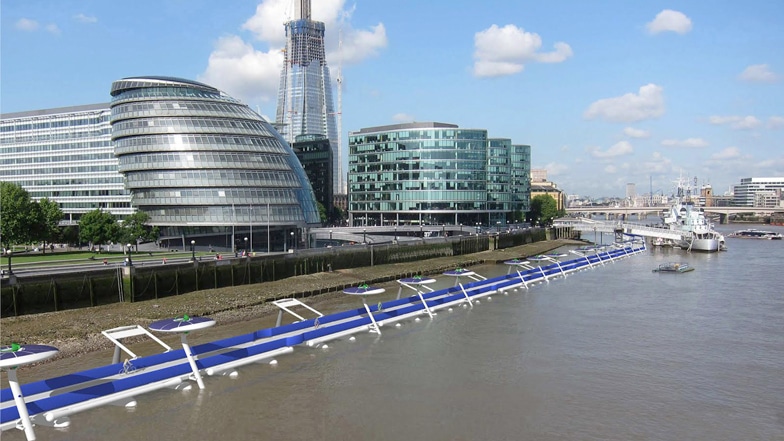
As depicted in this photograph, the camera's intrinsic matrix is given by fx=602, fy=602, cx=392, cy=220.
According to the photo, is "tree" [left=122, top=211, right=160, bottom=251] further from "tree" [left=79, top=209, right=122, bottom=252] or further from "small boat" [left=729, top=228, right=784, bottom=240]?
"small boat" [left=729, top=228, right=784, bottom=240]

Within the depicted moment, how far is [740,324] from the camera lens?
35719 millimetres

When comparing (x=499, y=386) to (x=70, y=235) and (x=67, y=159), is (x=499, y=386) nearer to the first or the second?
(x=70, y=235)

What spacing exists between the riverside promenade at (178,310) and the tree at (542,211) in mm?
109118

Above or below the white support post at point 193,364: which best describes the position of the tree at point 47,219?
above

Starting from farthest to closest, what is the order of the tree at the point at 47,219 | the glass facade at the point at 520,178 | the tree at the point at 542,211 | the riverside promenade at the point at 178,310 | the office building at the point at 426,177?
the tree at the point at 542,211 < the glass facade at the point at 520,178 < the office building at the point at 426,177 < the tree at the point at 47,219 < the riverside promenade at the point at 178,310

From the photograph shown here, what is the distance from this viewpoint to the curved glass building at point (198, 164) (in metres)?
72.9

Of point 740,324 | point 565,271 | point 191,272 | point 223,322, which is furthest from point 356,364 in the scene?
point 565,271

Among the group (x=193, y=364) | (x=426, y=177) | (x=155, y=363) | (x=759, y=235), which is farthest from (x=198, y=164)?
(x=759, y=235)

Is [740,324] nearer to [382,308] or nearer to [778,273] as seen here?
[382,308]

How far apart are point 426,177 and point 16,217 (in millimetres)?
89385

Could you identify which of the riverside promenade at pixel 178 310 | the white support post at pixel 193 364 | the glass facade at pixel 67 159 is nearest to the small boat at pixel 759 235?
the riverside promenade at pixel 178 310

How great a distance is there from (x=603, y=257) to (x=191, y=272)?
54443 millimetres

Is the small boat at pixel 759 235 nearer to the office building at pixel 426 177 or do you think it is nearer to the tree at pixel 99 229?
the office building at pixel 426 177

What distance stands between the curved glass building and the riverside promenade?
69.8 feet
